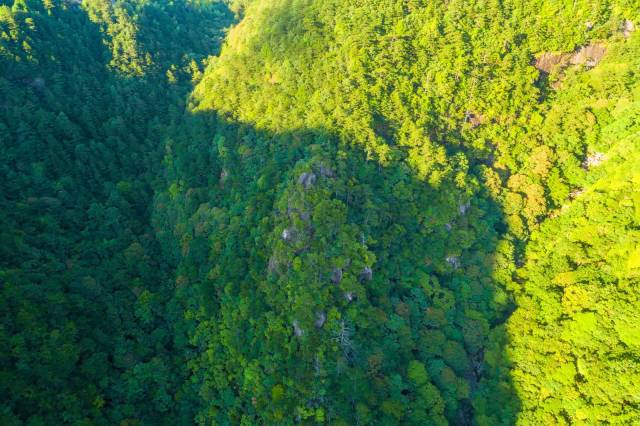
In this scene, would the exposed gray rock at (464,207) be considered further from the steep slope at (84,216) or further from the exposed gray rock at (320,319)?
the steep slope at (84,216)

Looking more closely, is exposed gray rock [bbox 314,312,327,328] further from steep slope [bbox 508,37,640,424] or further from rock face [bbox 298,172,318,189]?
steep slope [bbox 508,37,640,424]

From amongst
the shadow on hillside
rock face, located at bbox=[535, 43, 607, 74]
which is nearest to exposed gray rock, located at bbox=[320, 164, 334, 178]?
the shadow on hillside

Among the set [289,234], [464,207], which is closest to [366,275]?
[289,234]

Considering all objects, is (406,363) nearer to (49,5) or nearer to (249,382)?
(249,382)

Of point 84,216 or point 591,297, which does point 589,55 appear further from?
point 84,216

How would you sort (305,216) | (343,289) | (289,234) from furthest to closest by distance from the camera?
1. (305,216)
2. (289,234)
3. (343,289)

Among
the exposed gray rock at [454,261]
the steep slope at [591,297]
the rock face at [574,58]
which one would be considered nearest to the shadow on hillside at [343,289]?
the exposed gray rock at [454,261]
